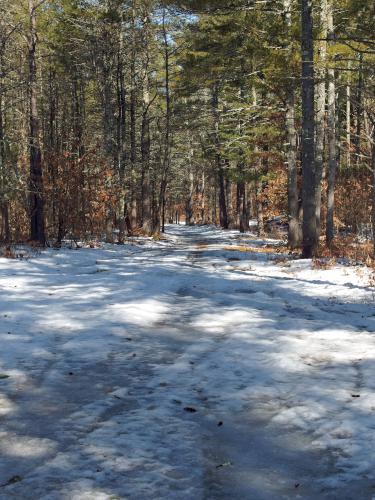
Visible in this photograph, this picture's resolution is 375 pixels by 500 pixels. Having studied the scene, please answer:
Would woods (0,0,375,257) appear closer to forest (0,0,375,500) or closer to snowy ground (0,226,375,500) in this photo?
forest (0,0,375,500)

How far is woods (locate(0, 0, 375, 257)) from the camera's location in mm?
16812

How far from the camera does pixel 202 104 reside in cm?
3275

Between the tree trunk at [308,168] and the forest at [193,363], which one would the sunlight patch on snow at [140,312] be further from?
the tree trunk at [308,168]

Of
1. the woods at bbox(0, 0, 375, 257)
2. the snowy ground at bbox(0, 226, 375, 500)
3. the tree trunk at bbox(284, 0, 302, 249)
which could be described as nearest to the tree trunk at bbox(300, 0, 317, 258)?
the woods at bbox(0, 0, 375, 257)

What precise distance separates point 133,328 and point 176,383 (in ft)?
7.14

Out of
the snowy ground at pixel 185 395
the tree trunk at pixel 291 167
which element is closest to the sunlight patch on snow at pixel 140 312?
the snowy ground at pixel 185 395

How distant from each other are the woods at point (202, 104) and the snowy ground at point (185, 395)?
300 inches

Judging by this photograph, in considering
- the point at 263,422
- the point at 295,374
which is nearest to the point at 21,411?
the point at 263,422

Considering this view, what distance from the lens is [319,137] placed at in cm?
1911

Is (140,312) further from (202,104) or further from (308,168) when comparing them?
(202,104)

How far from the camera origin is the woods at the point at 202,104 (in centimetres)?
1681

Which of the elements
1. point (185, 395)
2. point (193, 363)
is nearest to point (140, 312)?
point (193, 363)

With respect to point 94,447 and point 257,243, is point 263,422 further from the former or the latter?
point 257,243

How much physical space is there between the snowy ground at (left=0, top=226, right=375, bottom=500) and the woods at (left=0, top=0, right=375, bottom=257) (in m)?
7.63
